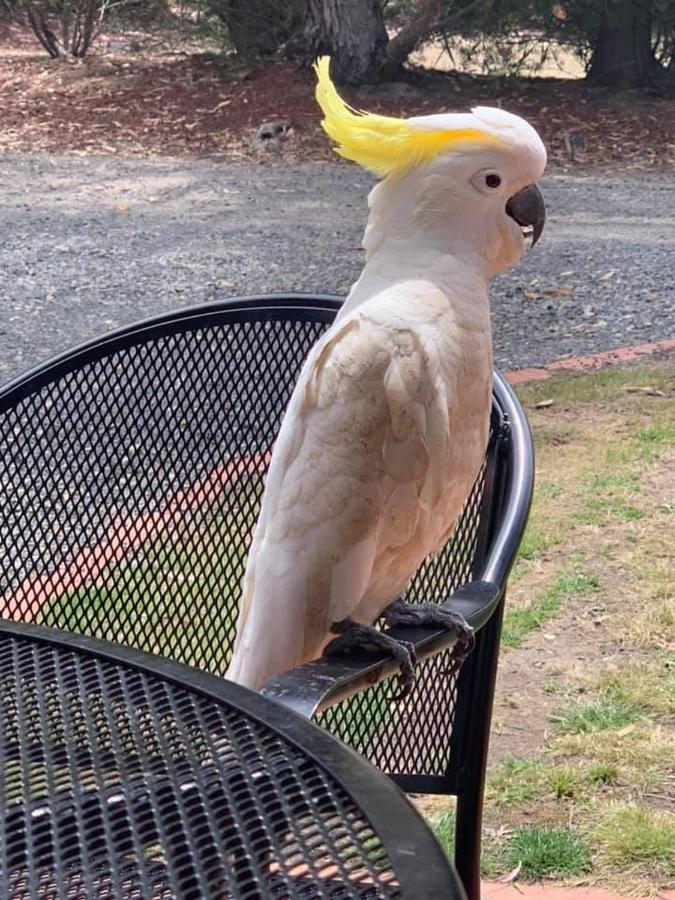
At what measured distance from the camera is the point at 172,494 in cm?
167

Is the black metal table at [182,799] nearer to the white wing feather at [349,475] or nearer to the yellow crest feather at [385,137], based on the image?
the white wing feather at [349,475]

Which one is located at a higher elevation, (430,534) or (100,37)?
(430,534)

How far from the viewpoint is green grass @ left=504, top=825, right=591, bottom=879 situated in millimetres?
1782

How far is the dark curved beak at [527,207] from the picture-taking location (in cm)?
164

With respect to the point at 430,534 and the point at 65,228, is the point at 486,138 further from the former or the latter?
the point at 65,228

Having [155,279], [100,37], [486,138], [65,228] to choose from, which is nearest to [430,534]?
[486,138]

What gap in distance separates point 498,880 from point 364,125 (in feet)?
3.76

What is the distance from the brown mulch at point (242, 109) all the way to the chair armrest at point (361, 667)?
252 inches

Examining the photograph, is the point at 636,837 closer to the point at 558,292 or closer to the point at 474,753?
the point at 474,753

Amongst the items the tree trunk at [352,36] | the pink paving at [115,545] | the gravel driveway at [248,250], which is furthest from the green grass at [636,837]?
the tree trunk at [352,36]

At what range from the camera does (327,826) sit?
0.75 m

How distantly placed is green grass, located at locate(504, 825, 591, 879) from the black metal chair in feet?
1.14

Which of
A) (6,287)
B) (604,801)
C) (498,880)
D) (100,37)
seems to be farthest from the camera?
(100,37)

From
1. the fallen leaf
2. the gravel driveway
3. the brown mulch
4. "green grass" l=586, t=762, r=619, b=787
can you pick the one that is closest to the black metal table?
"green grass" l=586, t=762, r=619, b=787
